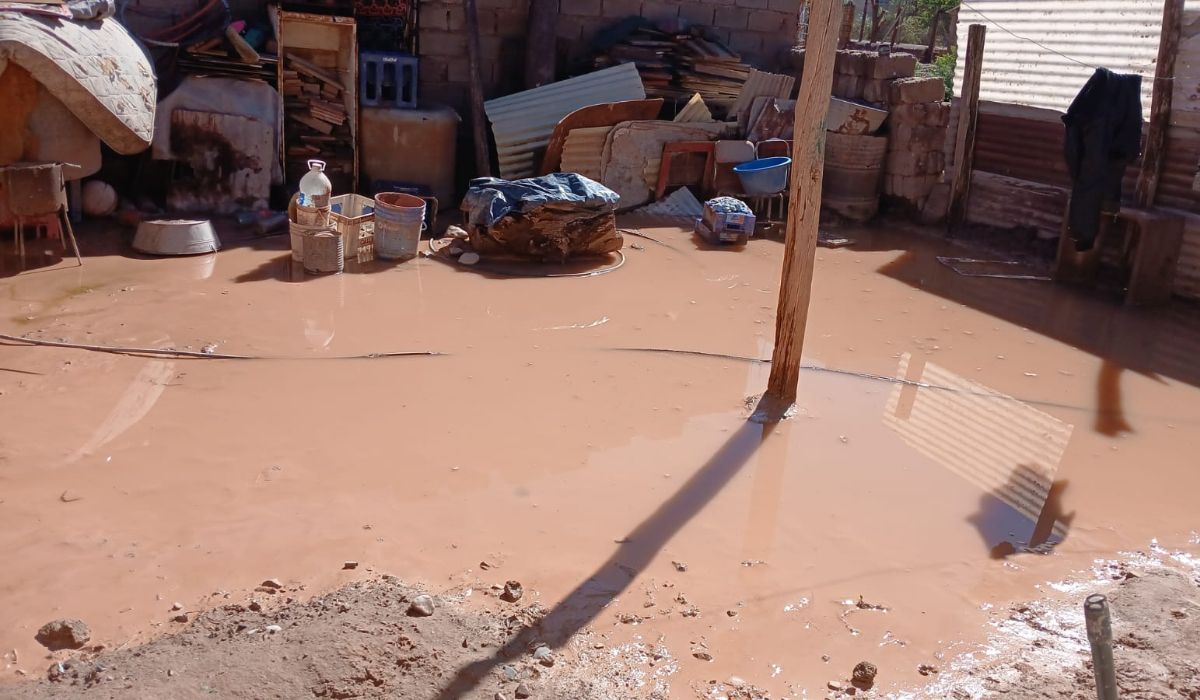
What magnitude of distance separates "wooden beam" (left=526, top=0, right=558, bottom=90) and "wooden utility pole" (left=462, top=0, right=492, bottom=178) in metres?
0.58

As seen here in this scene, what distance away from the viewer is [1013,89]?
10.2 meters

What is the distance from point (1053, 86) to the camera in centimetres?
968

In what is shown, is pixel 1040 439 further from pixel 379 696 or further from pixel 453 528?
pixel 379 696

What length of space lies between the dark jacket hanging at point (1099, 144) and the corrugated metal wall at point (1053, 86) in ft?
1.67

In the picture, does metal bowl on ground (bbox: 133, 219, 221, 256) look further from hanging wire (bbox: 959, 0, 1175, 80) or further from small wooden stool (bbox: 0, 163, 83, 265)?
hanging wire (bbox: 959, 0, 1175, 80)

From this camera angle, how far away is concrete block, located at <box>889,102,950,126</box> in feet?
35.1

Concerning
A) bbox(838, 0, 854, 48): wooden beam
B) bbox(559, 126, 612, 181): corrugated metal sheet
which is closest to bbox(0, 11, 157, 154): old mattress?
bbox(559, 126, 612, 181): corrugated metal sheet

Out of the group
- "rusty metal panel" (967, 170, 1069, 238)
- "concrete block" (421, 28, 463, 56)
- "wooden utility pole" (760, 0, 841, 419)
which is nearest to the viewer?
"wooden utility pole" (760, 0, 841, 419)

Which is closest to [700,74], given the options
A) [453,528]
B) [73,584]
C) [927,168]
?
[927,168]

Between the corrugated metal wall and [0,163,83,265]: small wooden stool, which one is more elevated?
the corrugated metal wall

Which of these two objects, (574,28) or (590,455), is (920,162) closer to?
(574,28)

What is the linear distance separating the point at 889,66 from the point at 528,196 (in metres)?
4.70

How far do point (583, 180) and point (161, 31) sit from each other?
4.34 meters

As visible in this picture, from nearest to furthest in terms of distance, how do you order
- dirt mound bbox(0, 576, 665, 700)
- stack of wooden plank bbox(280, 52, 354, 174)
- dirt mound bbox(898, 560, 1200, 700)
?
dirt mound bbox(0, 576, 665, 700) < dirt mound bbox(898, 560, 1200, 700) < stack of wooden plank bbox(280, 52, 354, 174)
